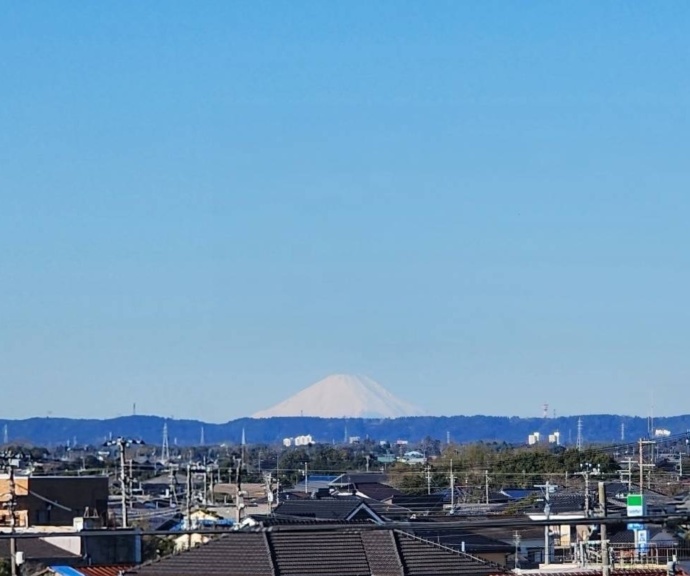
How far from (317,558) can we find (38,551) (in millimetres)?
9264

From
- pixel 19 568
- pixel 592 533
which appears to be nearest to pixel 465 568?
pixel 19 568

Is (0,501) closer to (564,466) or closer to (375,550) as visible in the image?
(375,550)

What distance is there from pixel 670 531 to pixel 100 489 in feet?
59.8

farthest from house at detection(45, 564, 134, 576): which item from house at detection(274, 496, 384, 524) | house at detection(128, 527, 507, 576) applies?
house at detection(274, 496, 384, 524)

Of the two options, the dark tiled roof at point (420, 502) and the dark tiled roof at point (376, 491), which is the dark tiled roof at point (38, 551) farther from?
the dark tiled roof at point (376, 491)

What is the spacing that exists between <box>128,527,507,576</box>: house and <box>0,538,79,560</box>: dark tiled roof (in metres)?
6.78

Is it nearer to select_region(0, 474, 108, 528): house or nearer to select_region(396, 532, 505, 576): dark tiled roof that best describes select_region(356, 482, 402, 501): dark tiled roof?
select_region(0, 474, 108, 528): house

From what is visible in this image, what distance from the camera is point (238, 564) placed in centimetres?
2378

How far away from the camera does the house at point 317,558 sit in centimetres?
2370

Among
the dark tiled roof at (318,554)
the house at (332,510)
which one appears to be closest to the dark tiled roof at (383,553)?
the dark tiled roof at (318,554)

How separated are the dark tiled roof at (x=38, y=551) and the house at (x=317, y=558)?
678 centimetres

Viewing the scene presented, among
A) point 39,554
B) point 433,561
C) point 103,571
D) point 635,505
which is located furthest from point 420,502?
point 433,561

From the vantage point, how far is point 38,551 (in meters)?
31.0

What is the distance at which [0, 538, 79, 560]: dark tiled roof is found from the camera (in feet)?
99.8
